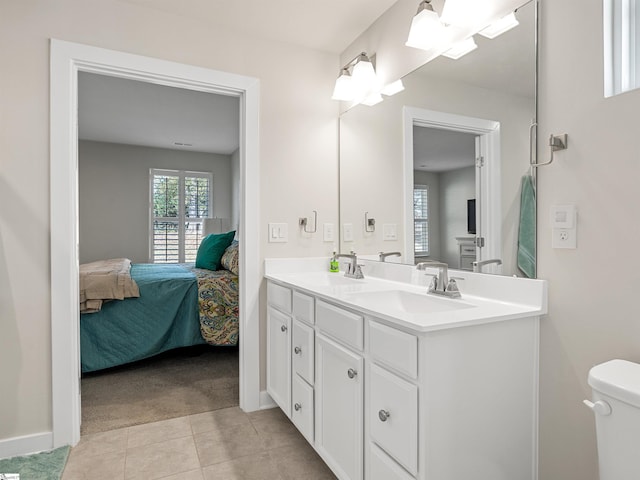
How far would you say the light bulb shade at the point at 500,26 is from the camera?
141cm

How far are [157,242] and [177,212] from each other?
1.80 feet

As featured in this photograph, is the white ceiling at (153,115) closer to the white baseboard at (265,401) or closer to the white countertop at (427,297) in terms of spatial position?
the white countertop at (427,297)

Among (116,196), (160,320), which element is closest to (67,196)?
(160,320)

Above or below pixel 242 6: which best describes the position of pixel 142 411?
below

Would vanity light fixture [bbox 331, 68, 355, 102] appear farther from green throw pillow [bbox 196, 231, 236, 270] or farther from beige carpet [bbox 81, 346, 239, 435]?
green throw pillow [bbox 196, 231, 236, 270]

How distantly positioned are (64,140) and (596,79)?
2.25 m

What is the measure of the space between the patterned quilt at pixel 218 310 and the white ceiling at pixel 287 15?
1.94 metres

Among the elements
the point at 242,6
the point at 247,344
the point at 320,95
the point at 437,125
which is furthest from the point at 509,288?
the point at 242,6

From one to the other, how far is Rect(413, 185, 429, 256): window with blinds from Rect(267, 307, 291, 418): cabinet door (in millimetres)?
783

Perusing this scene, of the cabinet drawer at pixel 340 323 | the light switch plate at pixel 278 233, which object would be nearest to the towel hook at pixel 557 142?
the cabinet drawer at pixel 340 323

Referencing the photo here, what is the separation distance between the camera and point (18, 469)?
173cm

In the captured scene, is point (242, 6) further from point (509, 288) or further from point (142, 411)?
point (142, 411)

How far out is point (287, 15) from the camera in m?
2.14

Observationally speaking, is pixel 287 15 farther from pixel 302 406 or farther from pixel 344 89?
pixel 302 406
